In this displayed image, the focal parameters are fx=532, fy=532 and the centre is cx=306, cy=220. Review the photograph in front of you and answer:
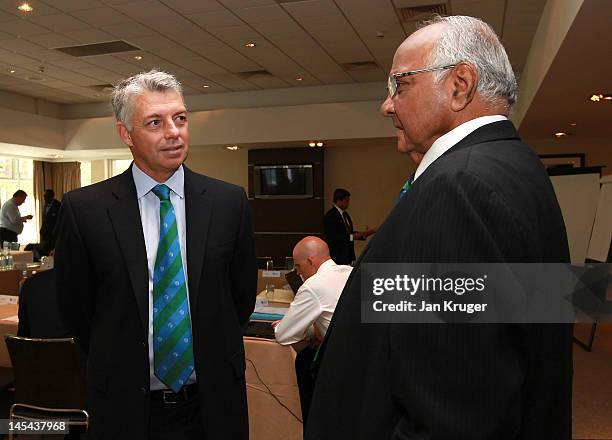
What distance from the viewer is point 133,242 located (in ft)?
4.95

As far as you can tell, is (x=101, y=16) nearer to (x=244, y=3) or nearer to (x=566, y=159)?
(x=244, y=3)

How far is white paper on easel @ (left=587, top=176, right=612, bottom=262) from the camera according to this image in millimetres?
5434

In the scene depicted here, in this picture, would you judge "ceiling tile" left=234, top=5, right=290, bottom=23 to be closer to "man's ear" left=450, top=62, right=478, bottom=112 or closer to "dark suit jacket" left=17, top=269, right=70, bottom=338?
"dark suit jacket" left=17, top=269, right=70, bottom=338

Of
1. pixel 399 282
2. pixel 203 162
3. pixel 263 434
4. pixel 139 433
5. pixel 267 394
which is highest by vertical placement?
pixel 203 162

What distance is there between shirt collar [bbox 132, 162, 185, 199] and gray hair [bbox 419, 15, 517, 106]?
94cm

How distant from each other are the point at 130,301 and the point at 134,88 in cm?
62

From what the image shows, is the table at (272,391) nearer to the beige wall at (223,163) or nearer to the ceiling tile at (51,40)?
the ceiling tile at (51,40)

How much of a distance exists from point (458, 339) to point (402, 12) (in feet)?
17.9

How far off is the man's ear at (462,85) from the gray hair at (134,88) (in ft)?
3.18

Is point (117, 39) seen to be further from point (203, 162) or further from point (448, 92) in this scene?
point (448, 92)

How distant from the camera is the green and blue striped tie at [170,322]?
152 centimetres

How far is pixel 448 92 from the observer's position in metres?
0.93

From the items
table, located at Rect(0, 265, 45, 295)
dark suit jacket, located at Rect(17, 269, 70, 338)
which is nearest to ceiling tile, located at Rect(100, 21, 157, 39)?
table, located at Rect(0, 265, 45, 295)

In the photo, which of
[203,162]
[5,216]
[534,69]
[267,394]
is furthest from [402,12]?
[5,216]
